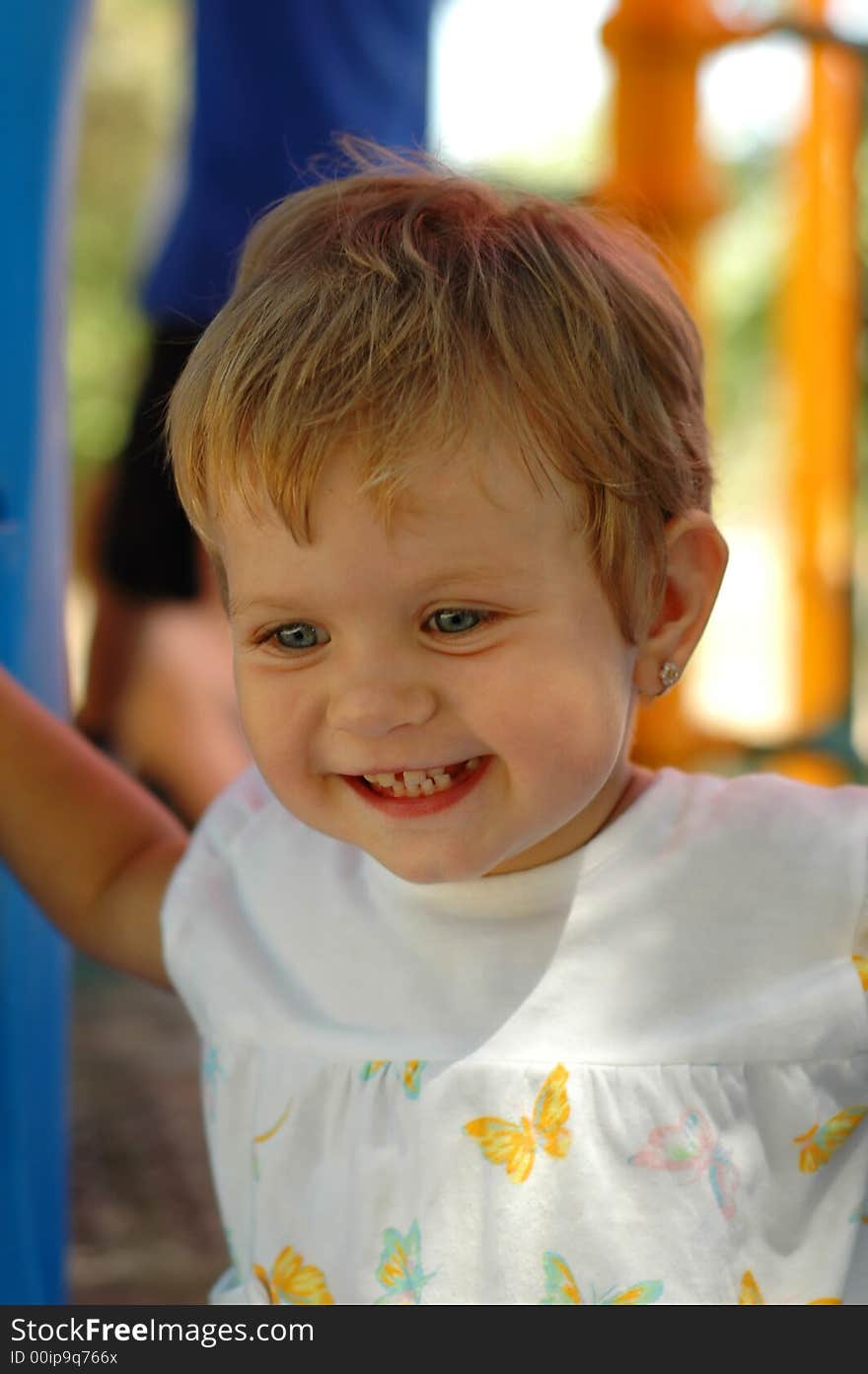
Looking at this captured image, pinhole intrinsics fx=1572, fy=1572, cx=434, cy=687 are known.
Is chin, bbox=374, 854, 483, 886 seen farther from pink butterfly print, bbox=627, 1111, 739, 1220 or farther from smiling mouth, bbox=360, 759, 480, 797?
pink butterfly print, bbox=627, 1111, 739, 1220

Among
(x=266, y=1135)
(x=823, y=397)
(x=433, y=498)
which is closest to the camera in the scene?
(x=433, y=498)

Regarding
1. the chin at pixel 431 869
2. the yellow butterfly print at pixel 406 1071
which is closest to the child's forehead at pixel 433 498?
the chin at pixel 431 869

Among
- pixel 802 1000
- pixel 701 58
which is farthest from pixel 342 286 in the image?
pixel 701 58

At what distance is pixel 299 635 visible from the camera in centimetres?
108

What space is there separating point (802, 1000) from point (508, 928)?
0.22m

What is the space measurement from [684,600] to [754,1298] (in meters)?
0.50

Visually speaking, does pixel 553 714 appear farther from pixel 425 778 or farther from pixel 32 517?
pixel 32 517

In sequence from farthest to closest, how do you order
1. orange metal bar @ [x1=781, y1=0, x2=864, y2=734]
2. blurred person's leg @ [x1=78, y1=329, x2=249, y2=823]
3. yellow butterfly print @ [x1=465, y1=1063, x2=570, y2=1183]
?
orange metal bar @ [x1=781, y1=0, x2=864, y2=734] → blurred person's leg @ [x1=78, y1=329, x2=249, y2=823] → yellow butterfly print @ [x1=465, y1=1063, x2=570, y2=1183]

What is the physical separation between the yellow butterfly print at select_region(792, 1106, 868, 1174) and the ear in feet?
1.09

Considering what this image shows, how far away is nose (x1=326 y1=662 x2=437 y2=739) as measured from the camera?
1.02 meters

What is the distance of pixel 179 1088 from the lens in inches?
108

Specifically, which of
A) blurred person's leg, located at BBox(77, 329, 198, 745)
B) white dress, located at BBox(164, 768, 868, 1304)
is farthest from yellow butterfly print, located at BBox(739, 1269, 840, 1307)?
blurred person's leg, located at BBox(77, 329, 198, 745)

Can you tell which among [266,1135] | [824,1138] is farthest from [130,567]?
[824,1138]

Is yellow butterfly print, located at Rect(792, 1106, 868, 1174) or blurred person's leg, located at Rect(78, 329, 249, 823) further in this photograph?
blurred person's leg, located at Rect(78, 329, 249, 823)
